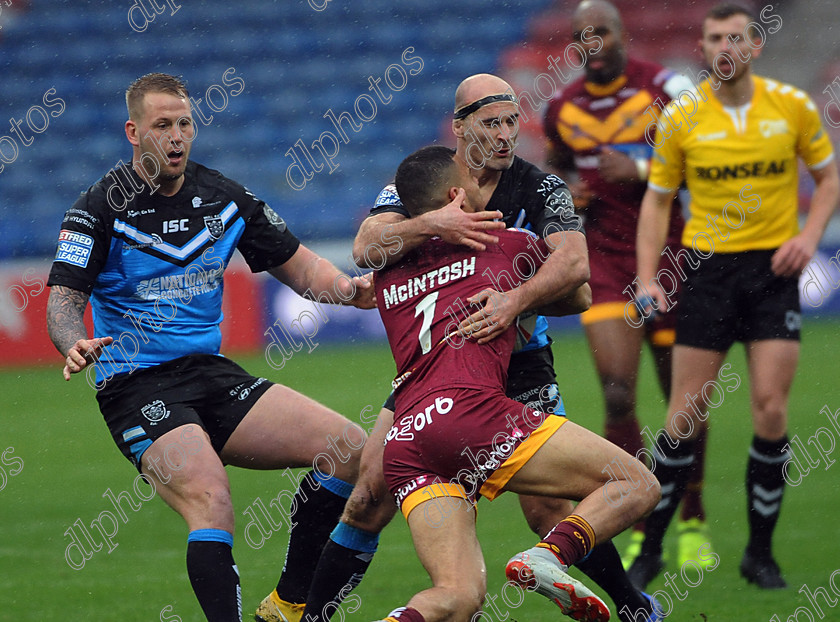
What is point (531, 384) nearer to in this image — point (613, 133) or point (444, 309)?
point (444, 309)

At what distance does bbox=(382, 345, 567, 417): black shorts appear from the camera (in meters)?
4.21

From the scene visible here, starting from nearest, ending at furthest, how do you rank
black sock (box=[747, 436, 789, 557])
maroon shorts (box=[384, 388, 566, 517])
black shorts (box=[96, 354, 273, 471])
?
1. maroon shorts (box=[384, 388, 566, 517])
2. black shorts (box=[96, 354, 273, 471])
3. black sock (box=[747, 436, 789, 557])

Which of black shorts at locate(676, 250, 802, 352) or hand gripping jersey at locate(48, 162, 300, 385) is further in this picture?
black shorts at locate(676, 250, 802, 352)

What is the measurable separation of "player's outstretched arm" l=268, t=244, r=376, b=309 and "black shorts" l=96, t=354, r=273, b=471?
1.52 ft

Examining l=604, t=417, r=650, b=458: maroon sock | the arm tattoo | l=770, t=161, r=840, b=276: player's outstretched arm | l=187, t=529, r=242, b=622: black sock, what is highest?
the arm tattoo

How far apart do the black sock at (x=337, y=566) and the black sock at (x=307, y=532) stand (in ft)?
1.23

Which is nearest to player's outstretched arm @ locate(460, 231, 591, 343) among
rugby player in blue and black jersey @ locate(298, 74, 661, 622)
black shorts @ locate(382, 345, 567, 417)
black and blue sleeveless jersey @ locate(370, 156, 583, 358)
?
rugby player in blue and black jersey @ locate(298, 74, 661, 622)

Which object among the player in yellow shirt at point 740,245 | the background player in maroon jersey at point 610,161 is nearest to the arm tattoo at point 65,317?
the player in yellow shirt at point 740,245

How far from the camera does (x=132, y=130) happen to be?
170 inches

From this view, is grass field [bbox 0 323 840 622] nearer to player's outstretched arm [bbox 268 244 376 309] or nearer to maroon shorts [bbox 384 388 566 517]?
maroon shorts [bbox 384 388 566 517]

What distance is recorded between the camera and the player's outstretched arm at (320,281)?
4309 millimetres

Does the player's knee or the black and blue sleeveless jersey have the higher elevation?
the black and blue sleeveless jersey

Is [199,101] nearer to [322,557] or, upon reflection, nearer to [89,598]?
[89,598]

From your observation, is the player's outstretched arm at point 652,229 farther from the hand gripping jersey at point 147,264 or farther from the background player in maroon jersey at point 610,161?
the hand gripping jersey at point 147,264
